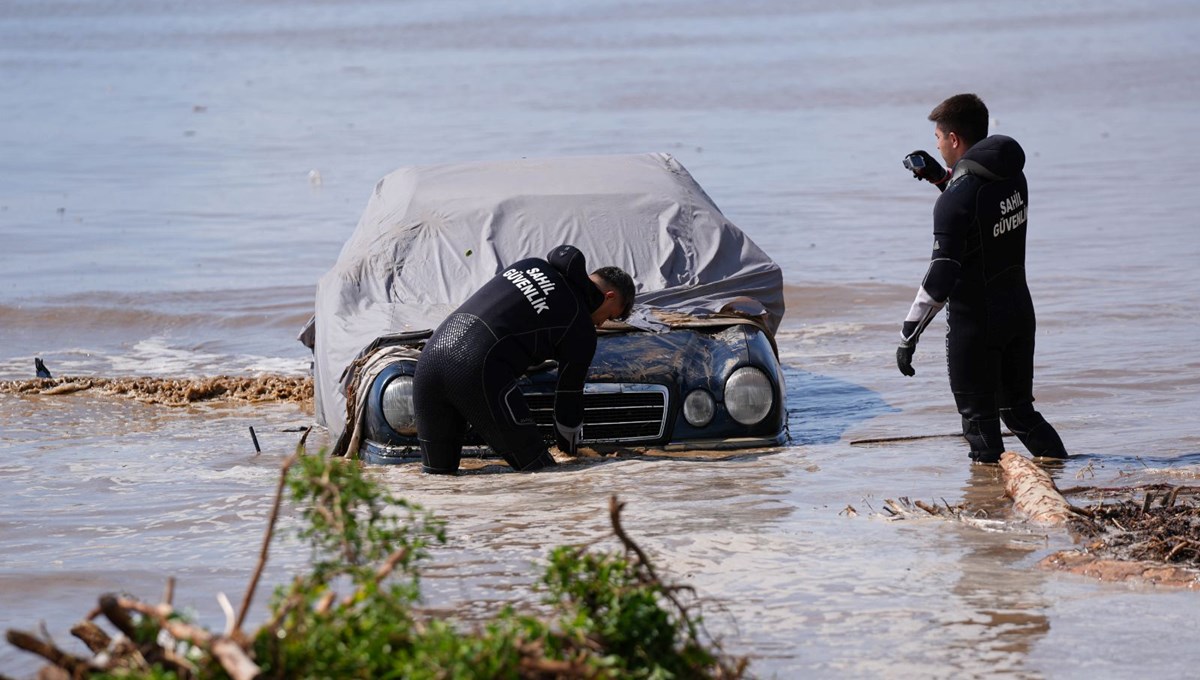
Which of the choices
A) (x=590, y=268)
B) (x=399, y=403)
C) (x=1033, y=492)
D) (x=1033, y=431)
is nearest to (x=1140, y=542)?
(x=1033, y=492)

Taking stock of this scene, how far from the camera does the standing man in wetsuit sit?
277 inches

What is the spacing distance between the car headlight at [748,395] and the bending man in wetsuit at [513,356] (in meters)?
0.69

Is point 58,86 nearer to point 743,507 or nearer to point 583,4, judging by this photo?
point 583,4

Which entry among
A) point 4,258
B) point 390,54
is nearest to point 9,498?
point 4,258

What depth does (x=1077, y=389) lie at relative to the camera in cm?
950

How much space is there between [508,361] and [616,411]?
2.21ft

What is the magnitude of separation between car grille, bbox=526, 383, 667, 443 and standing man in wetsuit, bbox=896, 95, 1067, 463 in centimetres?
121

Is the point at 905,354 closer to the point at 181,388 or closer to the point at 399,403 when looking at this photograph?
the point at 399,403

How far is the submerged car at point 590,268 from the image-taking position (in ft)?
25.0

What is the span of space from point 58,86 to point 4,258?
67.7ft

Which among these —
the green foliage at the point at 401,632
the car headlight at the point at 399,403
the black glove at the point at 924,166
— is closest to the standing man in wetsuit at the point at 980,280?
the black glove at the point at 924,166

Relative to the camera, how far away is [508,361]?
286 inches

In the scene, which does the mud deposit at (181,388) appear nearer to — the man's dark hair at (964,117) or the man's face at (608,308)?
the man's face at (608,308)

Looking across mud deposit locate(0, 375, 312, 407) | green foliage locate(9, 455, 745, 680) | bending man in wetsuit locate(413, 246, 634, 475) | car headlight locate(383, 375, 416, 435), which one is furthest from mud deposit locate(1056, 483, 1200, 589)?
mud deposit locate(0, 375, 312, 407)
